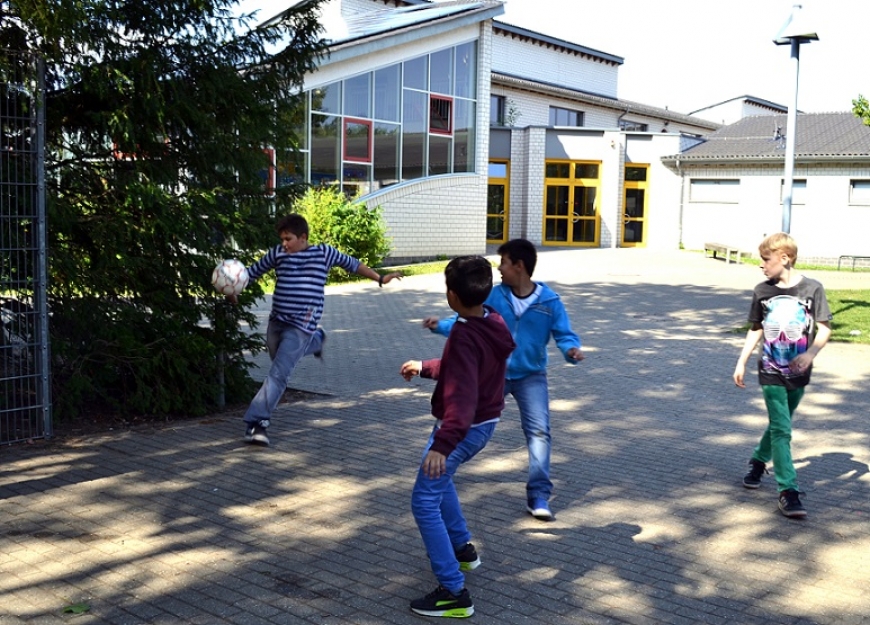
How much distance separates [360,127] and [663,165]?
47.9ft

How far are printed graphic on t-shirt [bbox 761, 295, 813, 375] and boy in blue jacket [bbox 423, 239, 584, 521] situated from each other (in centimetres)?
132

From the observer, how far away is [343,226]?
22234mm

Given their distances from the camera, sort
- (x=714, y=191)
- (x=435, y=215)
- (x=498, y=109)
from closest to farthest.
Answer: (x=435, y=215) < (x=714, y=191) < (x=498, y=109)

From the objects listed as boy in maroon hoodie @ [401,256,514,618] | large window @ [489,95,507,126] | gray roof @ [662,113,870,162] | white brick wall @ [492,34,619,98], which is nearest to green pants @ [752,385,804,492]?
boy in maroon hoodie @ [401,256,514,618]

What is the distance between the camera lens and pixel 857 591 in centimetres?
452

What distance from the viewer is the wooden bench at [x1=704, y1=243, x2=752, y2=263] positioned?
1148 inches

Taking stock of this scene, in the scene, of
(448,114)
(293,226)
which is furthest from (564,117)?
(293,226)

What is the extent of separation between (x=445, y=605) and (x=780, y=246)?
3083mm

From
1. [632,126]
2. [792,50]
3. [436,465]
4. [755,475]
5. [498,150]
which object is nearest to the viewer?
[436,465]

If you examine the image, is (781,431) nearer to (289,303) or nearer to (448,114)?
(289,303)

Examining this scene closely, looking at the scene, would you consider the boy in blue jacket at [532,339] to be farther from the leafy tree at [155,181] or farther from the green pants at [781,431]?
the leafy tree at [155,181]

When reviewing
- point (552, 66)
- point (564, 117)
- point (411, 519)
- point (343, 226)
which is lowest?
point (411, 519)

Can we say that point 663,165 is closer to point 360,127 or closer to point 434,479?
point 360,127

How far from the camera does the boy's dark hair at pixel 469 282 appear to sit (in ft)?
13.7
